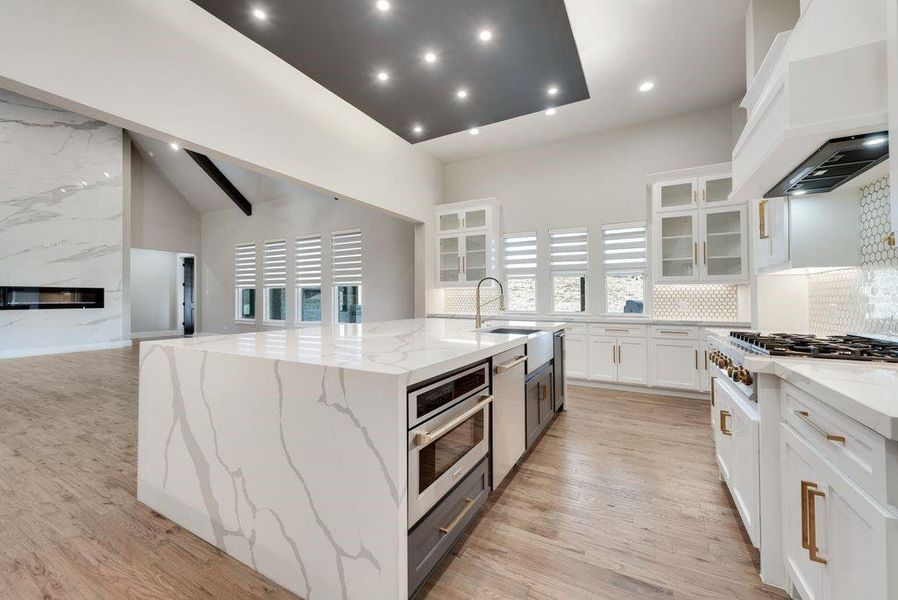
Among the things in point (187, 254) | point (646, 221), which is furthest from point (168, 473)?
point (187, 254)

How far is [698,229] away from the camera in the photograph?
4008mm

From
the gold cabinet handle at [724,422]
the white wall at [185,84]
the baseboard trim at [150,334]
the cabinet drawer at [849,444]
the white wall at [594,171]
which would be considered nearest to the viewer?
the cabinet drawer at [849,444]

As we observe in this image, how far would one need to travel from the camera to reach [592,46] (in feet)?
10.7

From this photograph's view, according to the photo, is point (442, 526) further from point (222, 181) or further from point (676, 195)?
point (222, 181)

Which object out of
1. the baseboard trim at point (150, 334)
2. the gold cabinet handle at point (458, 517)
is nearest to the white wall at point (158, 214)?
the baseboard trim at point (150, 334)

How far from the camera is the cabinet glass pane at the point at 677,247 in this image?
13.4 ft

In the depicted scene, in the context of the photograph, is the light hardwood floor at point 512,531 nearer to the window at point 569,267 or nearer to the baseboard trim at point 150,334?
the window at point 569,267

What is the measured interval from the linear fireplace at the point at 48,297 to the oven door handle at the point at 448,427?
9.14m

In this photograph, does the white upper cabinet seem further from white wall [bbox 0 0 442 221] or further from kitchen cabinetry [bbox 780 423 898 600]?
white wall [bbox 0 0 442 221]

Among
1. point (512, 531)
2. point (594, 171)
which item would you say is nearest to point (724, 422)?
point (512, 531)

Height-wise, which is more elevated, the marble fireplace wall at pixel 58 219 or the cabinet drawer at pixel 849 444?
the marble fireplace wall at pixel 58 219

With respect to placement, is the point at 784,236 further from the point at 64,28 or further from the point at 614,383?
the point at 64,28

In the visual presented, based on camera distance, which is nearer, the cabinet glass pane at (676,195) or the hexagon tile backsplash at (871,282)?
the hexagon tile backsplash at (871,282)

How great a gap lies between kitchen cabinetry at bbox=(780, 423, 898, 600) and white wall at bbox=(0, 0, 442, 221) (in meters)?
3.84
